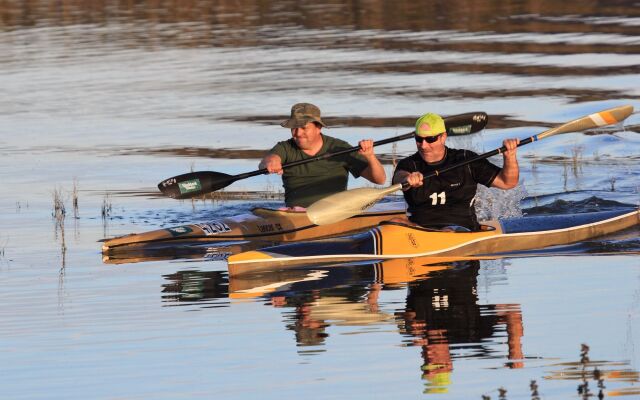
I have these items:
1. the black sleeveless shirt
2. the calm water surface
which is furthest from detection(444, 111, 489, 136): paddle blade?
the black sleeveless shirt

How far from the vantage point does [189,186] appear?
16312 millimetres

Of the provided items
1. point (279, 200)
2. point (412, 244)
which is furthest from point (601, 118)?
point (279, 200)

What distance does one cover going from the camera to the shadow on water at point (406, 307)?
31.3 feet

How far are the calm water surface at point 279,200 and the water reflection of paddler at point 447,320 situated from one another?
0.03 meters

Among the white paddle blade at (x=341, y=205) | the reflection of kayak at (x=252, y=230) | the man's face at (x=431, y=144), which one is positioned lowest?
the reflection of kayak at (x=252, y=230)

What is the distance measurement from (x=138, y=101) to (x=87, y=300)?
1572 cm

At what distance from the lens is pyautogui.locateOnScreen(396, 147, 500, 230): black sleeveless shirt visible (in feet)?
46.1

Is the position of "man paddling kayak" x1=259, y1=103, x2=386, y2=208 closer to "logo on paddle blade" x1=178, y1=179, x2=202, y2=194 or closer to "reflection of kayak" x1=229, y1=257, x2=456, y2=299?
"logo on paddle blade" x1=178, y1=179, x2=202, y2=194

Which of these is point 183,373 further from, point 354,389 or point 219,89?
point 219,89

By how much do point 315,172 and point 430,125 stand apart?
2.52 m

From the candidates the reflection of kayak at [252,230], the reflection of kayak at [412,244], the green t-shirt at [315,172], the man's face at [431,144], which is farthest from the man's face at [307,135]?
the man's face at [431,144]

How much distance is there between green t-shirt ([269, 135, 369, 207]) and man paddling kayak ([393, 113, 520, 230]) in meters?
1.76

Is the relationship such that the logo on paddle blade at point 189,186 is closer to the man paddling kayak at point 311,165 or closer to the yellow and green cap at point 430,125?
the man paddling kayak at point 311,165

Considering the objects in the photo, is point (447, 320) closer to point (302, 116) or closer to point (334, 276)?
point (334, 276)
